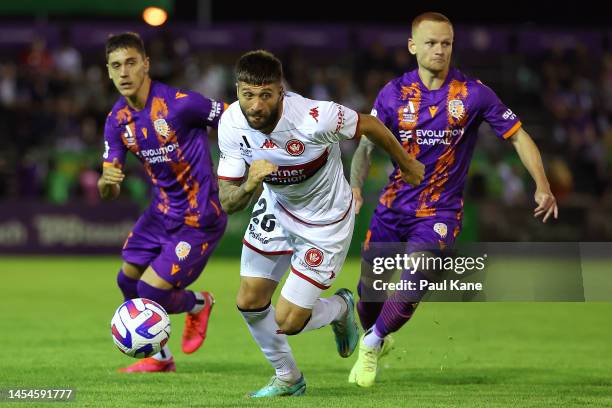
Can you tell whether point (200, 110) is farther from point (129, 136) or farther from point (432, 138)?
point (432, 138)

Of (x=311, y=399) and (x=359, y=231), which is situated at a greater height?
(x=311, y=399)

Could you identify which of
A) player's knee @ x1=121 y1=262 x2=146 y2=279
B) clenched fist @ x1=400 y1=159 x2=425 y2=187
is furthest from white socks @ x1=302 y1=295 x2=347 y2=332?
player's knee @ x1=121 y1=262 x2=146 y2=279

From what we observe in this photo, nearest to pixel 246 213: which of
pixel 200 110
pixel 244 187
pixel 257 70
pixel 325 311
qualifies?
pixel 200 110

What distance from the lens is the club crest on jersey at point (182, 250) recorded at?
8.45 meters

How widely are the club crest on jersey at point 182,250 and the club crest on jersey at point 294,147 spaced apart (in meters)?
2.10

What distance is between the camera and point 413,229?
794 centimetres

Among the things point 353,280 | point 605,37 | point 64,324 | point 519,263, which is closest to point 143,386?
point 519,263

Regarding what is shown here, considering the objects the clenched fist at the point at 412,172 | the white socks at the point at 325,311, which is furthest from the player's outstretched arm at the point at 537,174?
the white socks at the point at 325,311

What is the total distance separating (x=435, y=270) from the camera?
25.2 ft

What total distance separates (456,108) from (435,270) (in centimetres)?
115

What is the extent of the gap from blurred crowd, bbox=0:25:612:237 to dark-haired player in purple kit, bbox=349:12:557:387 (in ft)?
35.8

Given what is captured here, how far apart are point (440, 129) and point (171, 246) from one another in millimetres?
2230

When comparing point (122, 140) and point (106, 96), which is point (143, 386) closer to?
point (122, 140)

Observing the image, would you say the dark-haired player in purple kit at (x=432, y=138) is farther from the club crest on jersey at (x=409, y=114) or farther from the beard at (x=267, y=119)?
the beard at (x=267, y=119)
